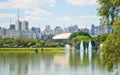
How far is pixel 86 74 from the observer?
1058 inches

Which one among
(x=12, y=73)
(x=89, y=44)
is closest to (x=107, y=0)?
(x=12, y=73)

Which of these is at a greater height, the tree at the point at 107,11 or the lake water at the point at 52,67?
the tree at the point at 107,11

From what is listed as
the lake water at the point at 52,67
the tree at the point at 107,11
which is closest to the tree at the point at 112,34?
the tree at the point at 107,11

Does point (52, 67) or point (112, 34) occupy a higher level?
point (112, 34)

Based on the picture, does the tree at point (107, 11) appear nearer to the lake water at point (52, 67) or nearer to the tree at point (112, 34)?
the tree at point (112, 34)

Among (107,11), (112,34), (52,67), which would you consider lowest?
(52,67)

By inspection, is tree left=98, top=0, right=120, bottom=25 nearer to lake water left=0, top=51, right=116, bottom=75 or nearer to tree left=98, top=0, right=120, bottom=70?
tree left=98, top=0, right=120, bottom=70

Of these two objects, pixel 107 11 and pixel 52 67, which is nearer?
pixel 107 11

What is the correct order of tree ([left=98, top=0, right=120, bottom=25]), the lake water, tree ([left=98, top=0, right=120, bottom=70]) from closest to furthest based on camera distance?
1. tree ([left=98, top=0, right=120, bottom=70])
2. tree ([left=98, top=0, right=120, bottom=25])
3. the lake water

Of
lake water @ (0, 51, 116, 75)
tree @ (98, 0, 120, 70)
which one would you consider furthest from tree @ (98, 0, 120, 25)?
lake water @ (0, 51, 116, 75)

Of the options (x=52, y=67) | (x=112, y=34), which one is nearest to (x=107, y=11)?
(x=112, y=34)

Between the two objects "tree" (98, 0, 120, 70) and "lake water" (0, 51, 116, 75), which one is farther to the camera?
"lake water" (0, 51, 116, 75)

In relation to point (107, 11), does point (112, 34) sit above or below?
below

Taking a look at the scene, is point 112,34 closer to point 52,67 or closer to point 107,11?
point 107,11
